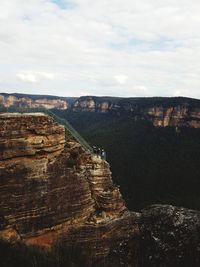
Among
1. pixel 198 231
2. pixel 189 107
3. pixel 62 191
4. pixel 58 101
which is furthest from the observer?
pixel 58 101

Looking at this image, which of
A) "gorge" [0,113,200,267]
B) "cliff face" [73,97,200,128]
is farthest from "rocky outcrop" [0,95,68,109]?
"gorge" [0,113,200,267]

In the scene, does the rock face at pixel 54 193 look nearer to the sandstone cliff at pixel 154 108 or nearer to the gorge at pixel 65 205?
the gorge at pixel 65 205

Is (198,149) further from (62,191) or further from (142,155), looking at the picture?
(62,191)

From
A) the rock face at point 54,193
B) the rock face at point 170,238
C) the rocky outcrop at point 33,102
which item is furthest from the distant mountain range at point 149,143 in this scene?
the rock face at point 54,193

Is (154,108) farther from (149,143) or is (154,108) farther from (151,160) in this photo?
(151,160)

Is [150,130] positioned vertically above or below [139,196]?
above

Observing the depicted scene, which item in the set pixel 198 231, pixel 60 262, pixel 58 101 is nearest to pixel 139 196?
pixel 198 231

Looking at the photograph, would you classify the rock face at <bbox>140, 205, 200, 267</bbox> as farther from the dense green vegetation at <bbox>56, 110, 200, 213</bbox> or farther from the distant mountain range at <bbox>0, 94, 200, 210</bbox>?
the distant mountain range at <bbox>0, 94, 200, 210</bbox>
